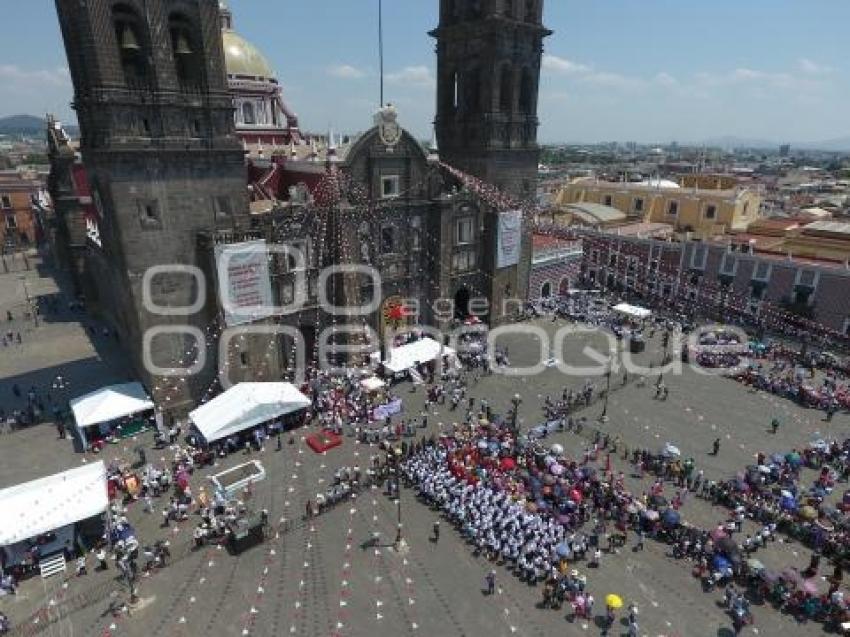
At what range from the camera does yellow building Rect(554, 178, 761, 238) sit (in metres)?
58.0

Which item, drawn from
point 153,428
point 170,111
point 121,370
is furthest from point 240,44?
point 153,428

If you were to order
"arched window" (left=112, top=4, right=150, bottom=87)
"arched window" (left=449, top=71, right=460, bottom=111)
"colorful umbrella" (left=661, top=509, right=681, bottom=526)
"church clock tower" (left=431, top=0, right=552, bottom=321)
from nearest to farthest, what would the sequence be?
1. "colorful umbrella" (left=661, top=509, right=681, bottom=526)
2. "arched window" (left=112, top=4, right=150, bottom=87)
3. "church clock tower" (left=431, top=0, right=552, bottom=321)
4. "arched window" (left=449, top=71, right=460, bottom=111)

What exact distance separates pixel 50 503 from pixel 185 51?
2061 centimetres

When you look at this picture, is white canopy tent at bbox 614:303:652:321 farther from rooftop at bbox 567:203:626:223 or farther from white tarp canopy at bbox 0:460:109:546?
white tarp canopy at bbox 0:460:109:546

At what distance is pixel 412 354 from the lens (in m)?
33.6

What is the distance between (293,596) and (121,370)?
926 inches

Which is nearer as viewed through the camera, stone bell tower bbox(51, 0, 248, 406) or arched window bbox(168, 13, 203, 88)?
stone bell tower bbox(51, 0, 248, 406)

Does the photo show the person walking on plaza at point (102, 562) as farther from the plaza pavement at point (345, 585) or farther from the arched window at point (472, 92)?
the arched window at point (472, 92)

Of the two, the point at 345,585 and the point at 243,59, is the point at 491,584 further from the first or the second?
the point at 243,59

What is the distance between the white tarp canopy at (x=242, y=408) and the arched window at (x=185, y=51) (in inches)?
610

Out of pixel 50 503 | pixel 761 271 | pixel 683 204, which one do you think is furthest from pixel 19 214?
pixel 761 271

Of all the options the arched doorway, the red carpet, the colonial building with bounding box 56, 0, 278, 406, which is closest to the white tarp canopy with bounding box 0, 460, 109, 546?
the colonial building with bounding box 56, 0, 278, 406

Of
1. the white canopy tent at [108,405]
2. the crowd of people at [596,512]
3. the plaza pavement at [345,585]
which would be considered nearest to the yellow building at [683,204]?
the crowd of people at [596,512]

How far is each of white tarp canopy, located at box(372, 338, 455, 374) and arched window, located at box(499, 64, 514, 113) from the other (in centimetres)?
1779
